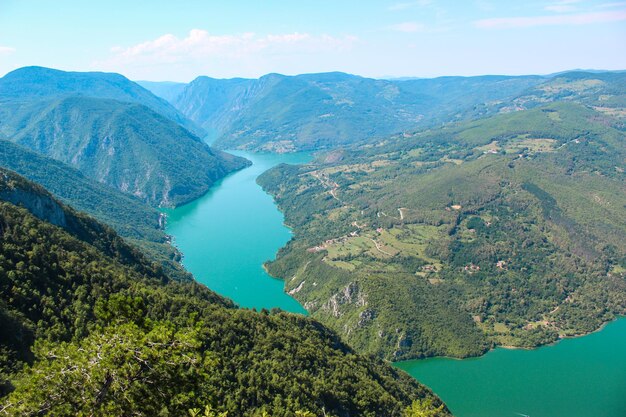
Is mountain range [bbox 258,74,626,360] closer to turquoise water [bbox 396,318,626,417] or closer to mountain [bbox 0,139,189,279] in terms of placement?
turquoise water [bbox 396,318,626,417]

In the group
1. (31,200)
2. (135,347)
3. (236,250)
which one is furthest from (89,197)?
(135,347)

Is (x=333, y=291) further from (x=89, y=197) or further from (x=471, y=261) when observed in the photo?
(x=89, y=197)

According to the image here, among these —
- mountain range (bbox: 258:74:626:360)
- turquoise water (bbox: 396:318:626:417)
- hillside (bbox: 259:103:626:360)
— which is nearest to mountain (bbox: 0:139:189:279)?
mountain range (bbox: 258:74:626:360)

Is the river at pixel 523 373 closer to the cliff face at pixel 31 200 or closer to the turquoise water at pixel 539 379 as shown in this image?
the turquoise water at pixel 539 379

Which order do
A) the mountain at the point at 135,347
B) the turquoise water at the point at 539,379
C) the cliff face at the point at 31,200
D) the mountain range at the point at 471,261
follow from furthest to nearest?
the mountain range at the point at 471,261 < the turquoise water at the point at 539,379 < the cliff face at the point at 31,200 < the mountain at the point at 135,347

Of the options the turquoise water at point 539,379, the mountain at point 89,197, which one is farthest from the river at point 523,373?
the mountain at point 89,197

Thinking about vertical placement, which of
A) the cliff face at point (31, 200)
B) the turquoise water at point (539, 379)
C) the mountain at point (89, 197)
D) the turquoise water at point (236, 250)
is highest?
the cliff face at point (31, 200)
